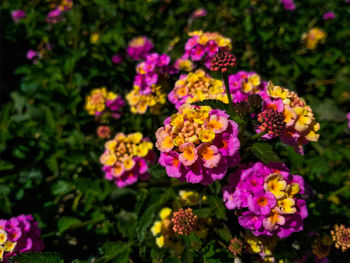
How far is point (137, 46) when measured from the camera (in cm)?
201

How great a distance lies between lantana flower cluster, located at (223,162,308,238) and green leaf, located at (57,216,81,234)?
3.31 feet

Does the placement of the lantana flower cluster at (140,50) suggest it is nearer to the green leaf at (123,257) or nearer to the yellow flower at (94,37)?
the yellow flower at (94,37)

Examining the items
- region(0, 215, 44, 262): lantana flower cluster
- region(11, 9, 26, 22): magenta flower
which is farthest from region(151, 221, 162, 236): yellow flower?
region(11, 9, 26, 22): magenta flower

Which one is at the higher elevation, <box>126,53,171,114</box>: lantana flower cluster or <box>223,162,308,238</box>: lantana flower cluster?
<box>126,53,171,114</box>: lantana flower cluster

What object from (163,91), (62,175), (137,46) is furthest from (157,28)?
(62,175)

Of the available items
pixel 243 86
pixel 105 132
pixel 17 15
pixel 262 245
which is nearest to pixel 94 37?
pixel 17 15

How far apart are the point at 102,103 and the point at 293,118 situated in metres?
1.33

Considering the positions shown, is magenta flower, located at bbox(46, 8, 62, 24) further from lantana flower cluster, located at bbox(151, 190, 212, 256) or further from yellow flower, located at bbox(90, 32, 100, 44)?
lantana flower cluster, located at bbox(151, 190, 212, 256)

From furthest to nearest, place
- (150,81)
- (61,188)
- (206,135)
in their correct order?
(61,188) → (150,81) → (206,135)

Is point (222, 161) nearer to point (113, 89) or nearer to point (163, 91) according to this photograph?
point (163, 91)

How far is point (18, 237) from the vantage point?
124 cm

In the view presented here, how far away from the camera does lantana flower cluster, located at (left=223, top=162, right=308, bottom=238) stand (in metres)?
0.92

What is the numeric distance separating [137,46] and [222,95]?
1.10 metres

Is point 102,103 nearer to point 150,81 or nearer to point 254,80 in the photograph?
point 150,81
